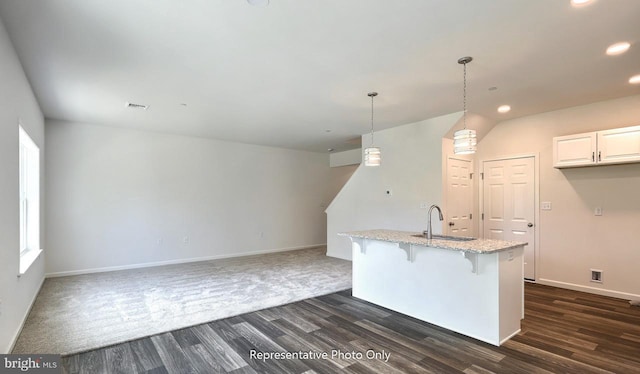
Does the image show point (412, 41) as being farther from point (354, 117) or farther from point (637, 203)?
point (637, 203)

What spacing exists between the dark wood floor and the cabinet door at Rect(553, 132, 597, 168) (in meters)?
1.98

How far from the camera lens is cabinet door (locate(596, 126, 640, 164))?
3953 mm

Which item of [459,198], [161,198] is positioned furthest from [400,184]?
[161,198]

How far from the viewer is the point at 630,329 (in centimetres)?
324

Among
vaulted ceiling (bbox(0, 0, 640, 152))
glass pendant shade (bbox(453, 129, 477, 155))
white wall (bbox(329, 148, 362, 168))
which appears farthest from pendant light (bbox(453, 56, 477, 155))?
white wall (bbox(329, 148, 362, 168))

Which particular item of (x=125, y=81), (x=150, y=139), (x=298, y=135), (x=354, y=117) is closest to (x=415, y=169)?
(x=354, y=117)

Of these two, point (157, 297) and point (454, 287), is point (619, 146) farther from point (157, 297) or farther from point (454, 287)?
point (157, 297)

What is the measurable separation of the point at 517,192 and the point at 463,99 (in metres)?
2.15

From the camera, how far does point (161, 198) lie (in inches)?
252

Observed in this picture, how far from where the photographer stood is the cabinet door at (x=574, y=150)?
430 cm

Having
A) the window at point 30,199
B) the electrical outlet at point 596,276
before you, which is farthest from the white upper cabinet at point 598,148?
the window at point 30,199

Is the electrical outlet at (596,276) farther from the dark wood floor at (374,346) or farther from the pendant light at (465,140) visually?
the pendant light at (465,140)

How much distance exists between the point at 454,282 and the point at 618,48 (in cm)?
267

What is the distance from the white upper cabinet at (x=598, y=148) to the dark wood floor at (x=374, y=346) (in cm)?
193
